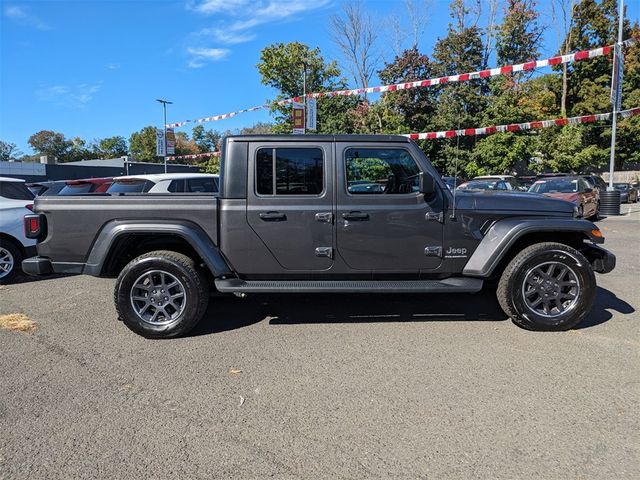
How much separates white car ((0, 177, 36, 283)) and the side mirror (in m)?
6.43

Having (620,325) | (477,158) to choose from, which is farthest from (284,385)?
(477,158)

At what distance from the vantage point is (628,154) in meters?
34.0

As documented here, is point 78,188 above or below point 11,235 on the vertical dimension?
above

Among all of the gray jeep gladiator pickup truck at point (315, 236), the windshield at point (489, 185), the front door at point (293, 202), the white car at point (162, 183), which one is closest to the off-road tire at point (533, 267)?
the gray jeep gladiator pickup truck at point (315, 236)

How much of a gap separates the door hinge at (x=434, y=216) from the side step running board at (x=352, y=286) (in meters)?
0.64

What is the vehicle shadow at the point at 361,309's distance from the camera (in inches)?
196

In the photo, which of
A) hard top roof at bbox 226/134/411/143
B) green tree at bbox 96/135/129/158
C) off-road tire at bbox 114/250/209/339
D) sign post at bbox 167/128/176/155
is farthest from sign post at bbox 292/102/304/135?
green tree at bbox 96/135/129/158

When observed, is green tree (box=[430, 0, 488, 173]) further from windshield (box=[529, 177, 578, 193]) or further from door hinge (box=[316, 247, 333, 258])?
door hinge (box=[316, 247, 333, 258])

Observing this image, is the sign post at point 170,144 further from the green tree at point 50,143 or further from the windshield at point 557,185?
the green tree at point 50,143

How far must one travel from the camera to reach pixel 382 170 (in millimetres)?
4676

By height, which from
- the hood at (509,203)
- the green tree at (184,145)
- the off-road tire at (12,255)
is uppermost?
the green tree at (184,145)

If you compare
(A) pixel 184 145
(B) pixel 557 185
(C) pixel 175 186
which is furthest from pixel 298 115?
(A) pixel 184 145

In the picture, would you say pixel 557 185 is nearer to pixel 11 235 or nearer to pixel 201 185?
pixel 201 185

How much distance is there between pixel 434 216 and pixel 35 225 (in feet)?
13.2
